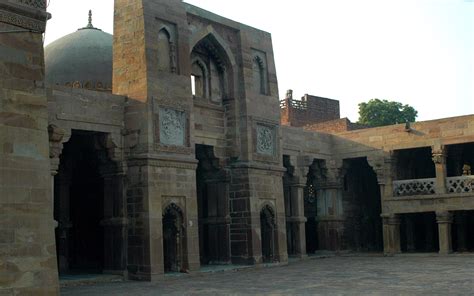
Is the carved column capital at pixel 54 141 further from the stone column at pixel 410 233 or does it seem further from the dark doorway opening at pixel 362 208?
the stone column at pixel 410 233

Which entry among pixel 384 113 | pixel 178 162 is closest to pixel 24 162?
pixel 178 162

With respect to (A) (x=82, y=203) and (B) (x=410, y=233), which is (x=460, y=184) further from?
(A) (x=82, y=203)

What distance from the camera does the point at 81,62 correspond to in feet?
65.3

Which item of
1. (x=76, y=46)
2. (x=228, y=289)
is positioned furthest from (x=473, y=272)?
(x=76, y=46)

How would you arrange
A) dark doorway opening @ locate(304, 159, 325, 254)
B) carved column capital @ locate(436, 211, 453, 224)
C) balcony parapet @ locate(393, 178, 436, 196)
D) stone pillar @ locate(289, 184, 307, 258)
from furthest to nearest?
dark doorway opening @ locate(304, 159, 325, 254), balcony parapet @ locate(393, 178, 436, 196), stone pillar @ locate(289, 184, 307, 258), carved column capital @ locate(436, 211, 453, 224)

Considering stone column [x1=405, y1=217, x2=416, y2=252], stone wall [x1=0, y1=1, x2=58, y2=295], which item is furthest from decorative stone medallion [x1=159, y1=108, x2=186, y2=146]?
stone column [x1=405, y1=217, x2=416, y2=252]

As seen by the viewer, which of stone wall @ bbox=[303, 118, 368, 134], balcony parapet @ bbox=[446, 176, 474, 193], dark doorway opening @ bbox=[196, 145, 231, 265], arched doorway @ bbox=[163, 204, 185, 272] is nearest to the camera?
arched doorway @ bbox=[163, 204, 185, 272]

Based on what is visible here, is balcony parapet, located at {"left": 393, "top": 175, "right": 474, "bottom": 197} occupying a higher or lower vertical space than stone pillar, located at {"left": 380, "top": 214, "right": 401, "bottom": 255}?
higher

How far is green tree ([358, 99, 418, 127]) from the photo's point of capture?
1738 inches

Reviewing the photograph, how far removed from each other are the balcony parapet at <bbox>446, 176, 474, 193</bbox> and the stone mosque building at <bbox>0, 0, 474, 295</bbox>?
0.07 meters

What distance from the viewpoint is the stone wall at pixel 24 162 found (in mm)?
9188

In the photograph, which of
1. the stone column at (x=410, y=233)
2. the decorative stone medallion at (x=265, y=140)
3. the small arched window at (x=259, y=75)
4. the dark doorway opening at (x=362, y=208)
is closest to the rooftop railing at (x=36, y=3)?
the decorative stone medallion at (x=265, y=140)

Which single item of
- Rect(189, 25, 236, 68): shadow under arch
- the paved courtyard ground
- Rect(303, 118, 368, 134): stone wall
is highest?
Rect(189, 25, 236, 68): shadow under arch

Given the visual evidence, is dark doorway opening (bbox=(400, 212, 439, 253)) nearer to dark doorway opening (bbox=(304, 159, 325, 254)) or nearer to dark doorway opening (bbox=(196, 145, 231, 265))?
dark doorway opening (bbox=(304, 159, 325, 254))
